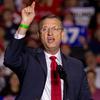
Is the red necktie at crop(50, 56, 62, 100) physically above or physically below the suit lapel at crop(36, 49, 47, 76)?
below

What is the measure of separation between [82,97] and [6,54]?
59cm

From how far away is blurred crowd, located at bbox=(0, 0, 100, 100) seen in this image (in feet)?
21.2

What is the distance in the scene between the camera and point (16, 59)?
302 centimetres

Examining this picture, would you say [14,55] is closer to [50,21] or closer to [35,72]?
[35,72]

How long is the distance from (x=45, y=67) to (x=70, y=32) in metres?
Result: 4.55

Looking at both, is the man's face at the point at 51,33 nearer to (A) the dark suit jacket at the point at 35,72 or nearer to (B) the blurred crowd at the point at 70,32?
(A) the dark suit jacket at the point at 35,72

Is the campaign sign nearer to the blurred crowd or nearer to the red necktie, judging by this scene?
the blurred crowd

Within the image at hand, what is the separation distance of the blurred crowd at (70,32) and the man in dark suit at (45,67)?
295 centimetres

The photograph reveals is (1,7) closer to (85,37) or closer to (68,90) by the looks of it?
(85,37)

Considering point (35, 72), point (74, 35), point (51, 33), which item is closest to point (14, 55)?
point (35, 72)

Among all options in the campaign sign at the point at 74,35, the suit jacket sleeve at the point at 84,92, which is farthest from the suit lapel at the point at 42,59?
the campaign sign at the point at 74,35

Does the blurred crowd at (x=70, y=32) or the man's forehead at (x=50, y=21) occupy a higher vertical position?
the man's forehead at (x=50, y=21)

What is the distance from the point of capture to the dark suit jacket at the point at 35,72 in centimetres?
301

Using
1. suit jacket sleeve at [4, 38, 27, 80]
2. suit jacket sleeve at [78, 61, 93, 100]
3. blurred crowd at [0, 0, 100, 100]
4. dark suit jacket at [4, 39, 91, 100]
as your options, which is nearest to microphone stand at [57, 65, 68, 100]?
dark suit jacket at [4, 39, 91, 100]
